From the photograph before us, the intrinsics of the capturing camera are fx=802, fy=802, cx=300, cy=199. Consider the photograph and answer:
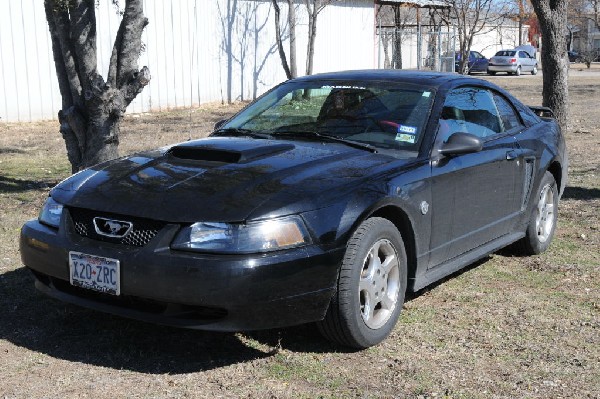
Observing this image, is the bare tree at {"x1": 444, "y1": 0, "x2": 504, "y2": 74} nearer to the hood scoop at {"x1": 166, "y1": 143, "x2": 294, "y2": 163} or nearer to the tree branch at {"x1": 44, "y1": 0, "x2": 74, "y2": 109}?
the tree branch at {"x1": 44, "y1": 0, "x2": 74, "y2": 109}

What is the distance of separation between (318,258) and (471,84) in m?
2.33

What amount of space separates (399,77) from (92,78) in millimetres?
3895

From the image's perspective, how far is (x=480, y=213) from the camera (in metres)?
5.30

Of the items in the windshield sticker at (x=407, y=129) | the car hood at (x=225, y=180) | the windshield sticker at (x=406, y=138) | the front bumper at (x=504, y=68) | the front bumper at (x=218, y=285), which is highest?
the front bumper at (x=504, y=68)

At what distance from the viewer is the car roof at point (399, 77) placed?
210 inches

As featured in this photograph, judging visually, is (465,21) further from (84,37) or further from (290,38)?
(84,37)

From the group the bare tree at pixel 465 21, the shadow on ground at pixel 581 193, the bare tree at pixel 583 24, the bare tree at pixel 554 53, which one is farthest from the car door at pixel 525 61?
the shadow on ground at pixel 581 193

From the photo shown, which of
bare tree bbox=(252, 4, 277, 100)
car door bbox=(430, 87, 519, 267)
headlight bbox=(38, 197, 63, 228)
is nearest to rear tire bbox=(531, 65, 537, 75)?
bare tree bbox=(252, 4, 277, 100)

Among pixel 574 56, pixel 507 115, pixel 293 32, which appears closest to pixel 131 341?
pixel 507 115

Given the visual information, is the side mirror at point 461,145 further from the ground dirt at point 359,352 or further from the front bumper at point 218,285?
the front bumper at point 218,285

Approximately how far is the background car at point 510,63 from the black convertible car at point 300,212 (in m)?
39.1

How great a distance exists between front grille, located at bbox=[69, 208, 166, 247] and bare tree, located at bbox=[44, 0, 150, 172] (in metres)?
3.96

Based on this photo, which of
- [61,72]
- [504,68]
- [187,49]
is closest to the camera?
[61,72]

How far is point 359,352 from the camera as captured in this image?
14.2 ft
